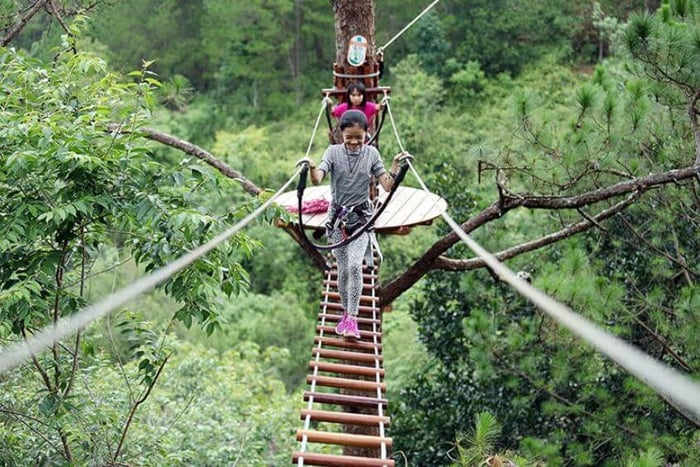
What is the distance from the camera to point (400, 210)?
4688mm

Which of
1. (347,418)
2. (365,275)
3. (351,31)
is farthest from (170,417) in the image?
(347,418)

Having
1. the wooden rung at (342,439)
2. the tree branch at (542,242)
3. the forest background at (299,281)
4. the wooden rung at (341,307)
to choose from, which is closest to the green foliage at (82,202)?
the forest background at (299,281)

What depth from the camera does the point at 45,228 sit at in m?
2.81

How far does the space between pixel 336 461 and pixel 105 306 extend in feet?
3.28

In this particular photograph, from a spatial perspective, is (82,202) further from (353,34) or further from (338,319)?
(353,34)

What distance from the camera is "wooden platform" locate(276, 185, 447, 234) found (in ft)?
14.5

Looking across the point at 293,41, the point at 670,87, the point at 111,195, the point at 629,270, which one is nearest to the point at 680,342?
the point at 629,270

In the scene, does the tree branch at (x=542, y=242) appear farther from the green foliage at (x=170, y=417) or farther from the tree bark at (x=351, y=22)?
the green foliage at (x=170, y=417)

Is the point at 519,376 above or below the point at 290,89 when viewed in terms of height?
below

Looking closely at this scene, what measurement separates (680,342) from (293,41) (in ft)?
41.6

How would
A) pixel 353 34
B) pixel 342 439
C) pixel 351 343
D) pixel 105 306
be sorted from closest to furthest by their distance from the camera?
pixel 105 306 < pixel 342 439 < pixel 351 343 < pixel 353 34

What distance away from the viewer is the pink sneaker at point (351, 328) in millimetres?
3707

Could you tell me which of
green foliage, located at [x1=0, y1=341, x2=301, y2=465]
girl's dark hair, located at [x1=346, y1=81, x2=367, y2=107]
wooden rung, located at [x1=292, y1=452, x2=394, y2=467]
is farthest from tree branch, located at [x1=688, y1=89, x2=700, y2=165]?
green foliage, located at [x1=0, y1=341, x2=301, y2=465]

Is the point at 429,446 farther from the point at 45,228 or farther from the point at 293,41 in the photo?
the point at 293,41
